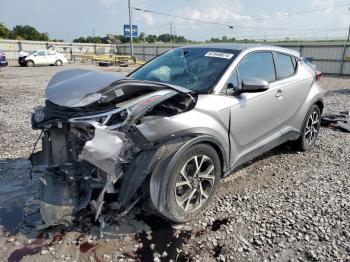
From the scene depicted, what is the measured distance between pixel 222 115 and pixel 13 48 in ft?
148

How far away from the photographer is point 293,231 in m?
3.25

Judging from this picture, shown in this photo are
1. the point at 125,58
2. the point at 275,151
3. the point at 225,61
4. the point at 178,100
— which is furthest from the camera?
the point at 125,58

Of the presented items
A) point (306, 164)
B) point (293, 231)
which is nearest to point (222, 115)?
point (293, 231)

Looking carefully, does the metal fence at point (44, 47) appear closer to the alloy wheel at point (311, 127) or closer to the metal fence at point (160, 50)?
the metal fence at point (160, 50)

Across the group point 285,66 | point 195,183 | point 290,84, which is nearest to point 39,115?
point 195,183

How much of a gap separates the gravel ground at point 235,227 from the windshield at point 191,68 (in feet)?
4.62

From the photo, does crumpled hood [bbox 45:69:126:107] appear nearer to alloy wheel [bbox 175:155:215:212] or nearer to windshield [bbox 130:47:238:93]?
windshield [bbox 130:47:238:93]

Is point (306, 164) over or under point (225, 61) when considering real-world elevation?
under

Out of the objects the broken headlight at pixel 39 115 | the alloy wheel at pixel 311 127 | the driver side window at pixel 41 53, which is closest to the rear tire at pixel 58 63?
the driver side window at pixel 41 53

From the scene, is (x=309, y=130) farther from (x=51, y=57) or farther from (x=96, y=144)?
(x=51, y=57)

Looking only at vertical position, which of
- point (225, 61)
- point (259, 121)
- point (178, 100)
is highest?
point (225, 61)

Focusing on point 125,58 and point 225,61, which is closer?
point 225,61

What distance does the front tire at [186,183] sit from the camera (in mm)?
2967

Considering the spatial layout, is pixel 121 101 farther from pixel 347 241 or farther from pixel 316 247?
pixel 347 241
